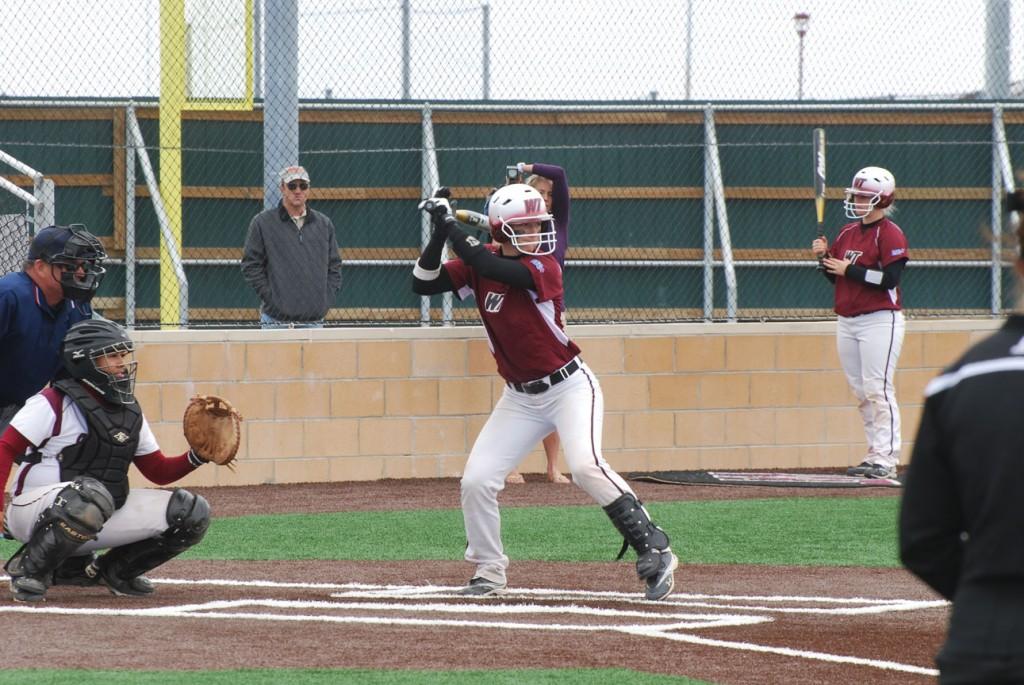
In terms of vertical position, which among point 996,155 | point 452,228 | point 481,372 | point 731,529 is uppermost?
point 996,155

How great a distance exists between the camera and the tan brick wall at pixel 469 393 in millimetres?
11758

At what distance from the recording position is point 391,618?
6281mm

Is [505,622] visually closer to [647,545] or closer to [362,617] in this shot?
[362,617]

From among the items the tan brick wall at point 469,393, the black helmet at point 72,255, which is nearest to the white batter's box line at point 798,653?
the black helmet at point 72,255

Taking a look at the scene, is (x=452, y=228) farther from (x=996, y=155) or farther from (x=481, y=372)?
(x=996, y=155)

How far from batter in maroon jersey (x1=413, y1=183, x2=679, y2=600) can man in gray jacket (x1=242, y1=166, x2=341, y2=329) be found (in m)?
4.41

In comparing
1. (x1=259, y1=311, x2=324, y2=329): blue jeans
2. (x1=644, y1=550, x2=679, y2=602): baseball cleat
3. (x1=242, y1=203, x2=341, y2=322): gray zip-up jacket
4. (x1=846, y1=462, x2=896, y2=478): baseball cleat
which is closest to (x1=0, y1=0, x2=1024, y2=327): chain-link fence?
Result: (x1=242, y1=203, x2=341, y2=322): gray zip-up jacket

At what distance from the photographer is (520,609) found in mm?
6520

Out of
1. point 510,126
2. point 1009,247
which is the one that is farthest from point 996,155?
point 1009,247

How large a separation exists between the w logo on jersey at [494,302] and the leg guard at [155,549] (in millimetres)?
1481

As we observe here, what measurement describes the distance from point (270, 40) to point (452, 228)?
18.2ft

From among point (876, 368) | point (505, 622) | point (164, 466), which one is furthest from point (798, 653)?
point (876, 368)

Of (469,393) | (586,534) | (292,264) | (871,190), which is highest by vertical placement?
(871,190)

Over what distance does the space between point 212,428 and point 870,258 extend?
605 centimetres
